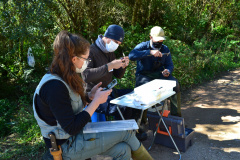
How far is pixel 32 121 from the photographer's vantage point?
4.48m

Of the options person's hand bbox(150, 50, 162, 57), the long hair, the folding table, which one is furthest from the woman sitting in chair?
person's hand bbox(150, 50, 162, 57)

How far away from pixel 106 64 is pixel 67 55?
1.21m

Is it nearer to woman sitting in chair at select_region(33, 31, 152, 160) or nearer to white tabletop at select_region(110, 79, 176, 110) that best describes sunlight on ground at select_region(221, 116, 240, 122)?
white tabletop at select_region(110, 79, 176, 110)

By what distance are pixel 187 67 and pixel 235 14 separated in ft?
16.3

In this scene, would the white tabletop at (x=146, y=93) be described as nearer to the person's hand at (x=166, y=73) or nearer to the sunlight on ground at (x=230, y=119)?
the person's hand at (x=166, y=73)

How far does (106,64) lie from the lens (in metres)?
3.15

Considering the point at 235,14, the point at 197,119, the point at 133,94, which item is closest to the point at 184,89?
the point at 197,119

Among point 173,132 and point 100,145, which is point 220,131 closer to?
point 173,132

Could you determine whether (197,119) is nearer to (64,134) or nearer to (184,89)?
(184,89)

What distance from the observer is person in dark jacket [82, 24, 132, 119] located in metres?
3.11

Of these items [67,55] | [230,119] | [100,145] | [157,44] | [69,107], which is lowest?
[230,119]

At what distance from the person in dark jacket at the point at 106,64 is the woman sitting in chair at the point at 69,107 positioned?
0.89 meters

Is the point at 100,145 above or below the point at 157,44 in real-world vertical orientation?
below

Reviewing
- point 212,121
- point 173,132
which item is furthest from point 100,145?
point 212,121
